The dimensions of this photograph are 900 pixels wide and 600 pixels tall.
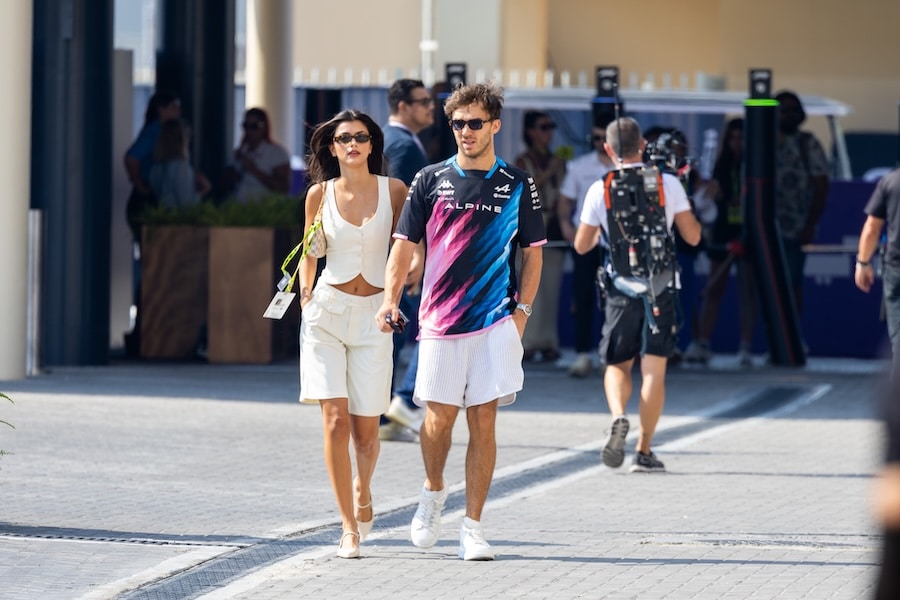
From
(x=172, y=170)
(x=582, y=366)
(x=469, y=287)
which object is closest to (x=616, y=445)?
(x=469, y=287)

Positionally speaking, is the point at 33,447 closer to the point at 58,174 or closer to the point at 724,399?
the point at 58,174

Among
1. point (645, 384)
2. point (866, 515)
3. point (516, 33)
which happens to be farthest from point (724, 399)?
point (516, 33)

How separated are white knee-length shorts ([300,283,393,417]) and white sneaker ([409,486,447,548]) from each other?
395mm

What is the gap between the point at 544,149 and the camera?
16016 mm

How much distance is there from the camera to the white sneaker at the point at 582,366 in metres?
14.9

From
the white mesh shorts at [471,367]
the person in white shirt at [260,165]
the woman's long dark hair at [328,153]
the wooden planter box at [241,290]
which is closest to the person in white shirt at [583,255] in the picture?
the wooden planter box at [241,290]

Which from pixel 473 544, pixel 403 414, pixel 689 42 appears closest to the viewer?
pixel 473 544

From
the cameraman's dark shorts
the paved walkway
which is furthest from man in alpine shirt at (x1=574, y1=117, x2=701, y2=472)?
the paved walkway

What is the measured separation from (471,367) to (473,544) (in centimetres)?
68

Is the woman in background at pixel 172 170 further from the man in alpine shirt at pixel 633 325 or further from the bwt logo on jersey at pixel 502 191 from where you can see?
the bwt logo on jersey at pixel 502 191

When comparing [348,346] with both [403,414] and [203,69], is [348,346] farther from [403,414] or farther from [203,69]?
[203,69]

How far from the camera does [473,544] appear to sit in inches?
281

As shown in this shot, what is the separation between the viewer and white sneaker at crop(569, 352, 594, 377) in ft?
48.8

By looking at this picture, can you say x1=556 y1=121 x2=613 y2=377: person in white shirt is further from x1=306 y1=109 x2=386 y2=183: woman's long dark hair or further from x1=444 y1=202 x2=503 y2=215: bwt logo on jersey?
x1=444 y1=202 x2=503 y2=215: bwt logo on jersey
